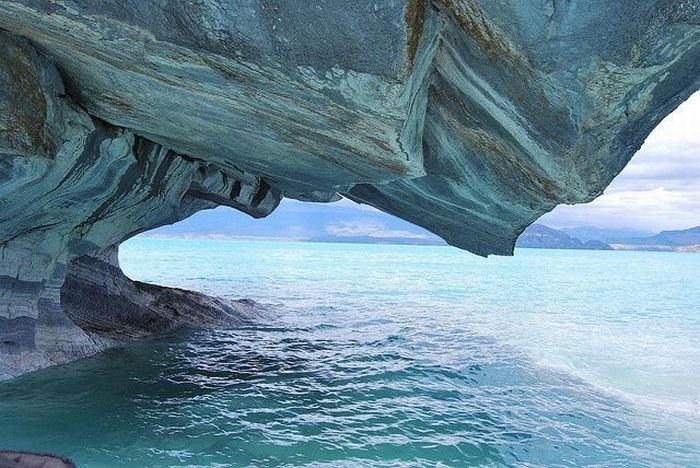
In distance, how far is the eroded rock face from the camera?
5383 millimetres

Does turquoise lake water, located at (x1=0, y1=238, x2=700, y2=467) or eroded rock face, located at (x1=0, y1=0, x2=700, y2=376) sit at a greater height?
eroded rock face, located at (x1=0, y1=0, x2=700, y2=376)

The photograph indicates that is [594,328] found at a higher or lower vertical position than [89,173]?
lower

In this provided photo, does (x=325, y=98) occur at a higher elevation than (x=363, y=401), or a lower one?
higher

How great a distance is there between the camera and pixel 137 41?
5.75 m

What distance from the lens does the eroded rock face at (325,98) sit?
5383 millimetres

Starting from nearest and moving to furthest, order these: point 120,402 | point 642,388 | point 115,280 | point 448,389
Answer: point 120,402 < point 448,389 < point 642,388 < point 115,280

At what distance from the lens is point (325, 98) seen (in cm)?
629

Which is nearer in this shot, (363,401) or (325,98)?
(325,98)

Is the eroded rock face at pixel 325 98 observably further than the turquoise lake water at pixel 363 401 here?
No

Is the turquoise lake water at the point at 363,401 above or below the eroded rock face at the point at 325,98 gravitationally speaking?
below

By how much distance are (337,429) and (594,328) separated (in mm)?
19323

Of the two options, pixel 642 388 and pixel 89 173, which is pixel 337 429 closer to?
pixel 89 173

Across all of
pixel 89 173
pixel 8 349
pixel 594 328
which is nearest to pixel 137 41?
pixel 89 173

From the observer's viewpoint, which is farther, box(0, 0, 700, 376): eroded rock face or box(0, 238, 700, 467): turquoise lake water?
box(0, 238, 700, 467): turquoise lake water
